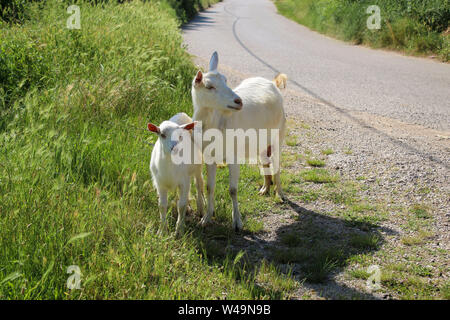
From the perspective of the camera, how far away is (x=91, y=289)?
351 cm

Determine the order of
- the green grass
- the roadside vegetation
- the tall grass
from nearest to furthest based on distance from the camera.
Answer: the tall grass
the green grass
the roadside vegetation

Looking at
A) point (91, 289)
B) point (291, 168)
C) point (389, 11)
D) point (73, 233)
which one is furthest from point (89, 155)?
point (389, 11)

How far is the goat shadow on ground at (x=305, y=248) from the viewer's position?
416cm

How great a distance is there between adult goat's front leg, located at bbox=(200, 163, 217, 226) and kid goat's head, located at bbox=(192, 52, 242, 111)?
30.4 inches

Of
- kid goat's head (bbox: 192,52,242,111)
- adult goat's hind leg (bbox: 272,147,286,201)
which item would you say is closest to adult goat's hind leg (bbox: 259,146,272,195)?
adult goat's hind leg (bbox: 272,147,286,201)

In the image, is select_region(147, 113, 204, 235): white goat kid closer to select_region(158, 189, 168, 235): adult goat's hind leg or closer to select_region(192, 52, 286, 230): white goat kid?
select_region(158, 189, 168, 235): adult goat's hind leg

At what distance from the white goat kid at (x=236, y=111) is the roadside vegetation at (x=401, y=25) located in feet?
34.7

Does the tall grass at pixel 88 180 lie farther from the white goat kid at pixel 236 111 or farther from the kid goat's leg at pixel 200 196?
the white goat kid at pixel 236 111

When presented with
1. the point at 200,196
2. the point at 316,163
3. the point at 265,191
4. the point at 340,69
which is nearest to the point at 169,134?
the point at 200,196

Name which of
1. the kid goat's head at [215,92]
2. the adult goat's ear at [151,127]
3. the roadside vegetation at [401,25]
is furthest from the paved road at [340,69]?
the adult goat's ear at [151,127]

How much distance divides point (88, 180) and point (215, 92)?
1719 mm

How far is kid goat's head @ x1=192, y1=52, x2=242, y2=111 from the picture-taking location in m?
4.67

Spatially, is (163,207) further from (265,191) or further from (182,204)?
(265,191)

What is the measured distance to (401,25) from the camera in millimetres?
16078
